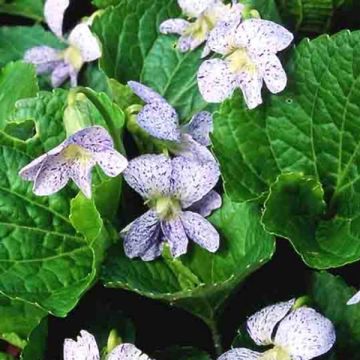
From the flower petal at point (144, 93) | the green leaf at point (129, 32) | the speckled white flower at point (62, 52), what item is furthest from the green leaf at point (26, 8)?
the flower petal at point (144, 93)

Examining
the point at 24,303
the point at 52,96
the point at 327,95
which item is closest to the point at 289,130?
the point at 327,95

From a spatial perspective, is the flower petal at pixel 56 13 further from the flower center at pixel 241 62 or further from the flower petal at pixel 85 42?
the flower center at pixel 241 62

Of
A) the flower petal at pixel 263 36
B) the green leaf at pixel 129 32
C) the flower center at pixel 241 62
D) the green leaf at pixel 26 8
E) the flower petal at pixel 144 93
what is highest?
the flower petal at pixel 263 36

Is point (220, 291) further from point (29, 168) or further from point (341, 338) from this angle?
point (29, 168)

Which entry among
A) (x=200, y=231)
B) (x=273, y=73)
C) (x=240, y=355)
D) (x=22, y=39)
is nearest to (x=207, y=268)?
(x=200, y=231)

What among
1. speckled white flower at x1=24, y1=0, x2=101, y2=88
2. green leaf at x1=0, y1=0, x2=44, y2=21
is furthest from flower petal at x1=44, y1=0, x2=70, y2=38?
green leaf at x1=0, y1=0, x2=44, y2=21

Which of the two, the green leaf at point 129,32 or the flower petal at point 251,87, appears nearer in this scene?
the flower petal at point 251,87
